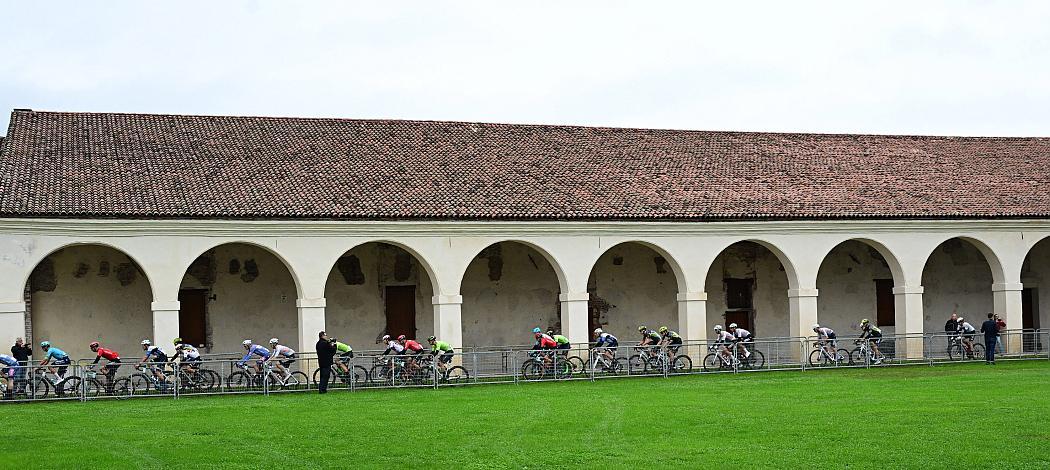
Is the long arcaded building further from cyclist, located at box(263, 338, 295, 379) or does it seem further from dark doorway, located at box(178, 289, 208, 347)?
cyclist, located at box(263, 338, 295, 379)

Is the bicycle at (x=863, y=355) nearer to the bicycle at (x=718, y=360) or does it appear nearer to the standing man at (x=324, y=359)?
the bicycle at (x=718, y=360)

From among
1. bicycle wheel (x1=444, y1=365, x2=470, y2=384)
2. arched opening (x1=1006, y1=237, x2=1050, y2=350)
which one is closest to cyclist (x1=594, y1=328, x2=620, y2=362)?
bicycle wheel (x1=444, y1=365, x2=470, y2=384)

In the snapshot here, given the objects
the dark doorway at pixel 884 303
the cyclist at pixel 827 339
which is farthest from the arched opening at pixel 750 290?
the cyclist at pixel 827 339

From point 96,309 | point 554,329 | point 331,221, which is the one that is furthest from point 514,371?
point 96,309

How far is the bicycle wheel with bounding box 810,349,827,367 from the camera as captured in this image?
29.7 m

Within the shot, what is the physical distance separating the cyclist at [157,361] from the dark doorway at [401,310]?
7.03m

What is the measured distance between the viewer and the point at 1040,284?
36.9m

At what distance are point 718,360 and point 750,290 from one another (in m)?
6.30

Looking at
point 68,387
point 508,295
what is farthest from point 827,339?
point 68,387

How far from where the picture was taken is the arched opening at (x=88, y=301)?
29.1 m

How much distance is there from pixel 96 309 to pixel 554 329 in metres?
10.5

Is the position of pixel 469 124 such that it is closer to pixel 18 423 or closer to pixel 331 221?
pixel 331 221

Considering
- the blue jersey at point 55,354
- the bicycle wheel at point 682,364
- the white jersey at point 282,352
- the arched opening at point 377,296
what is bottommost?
the bicycle wheel at point 682,364

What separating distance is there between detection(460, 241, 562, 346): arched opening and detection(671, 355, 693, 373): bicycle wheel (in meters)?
4.18
